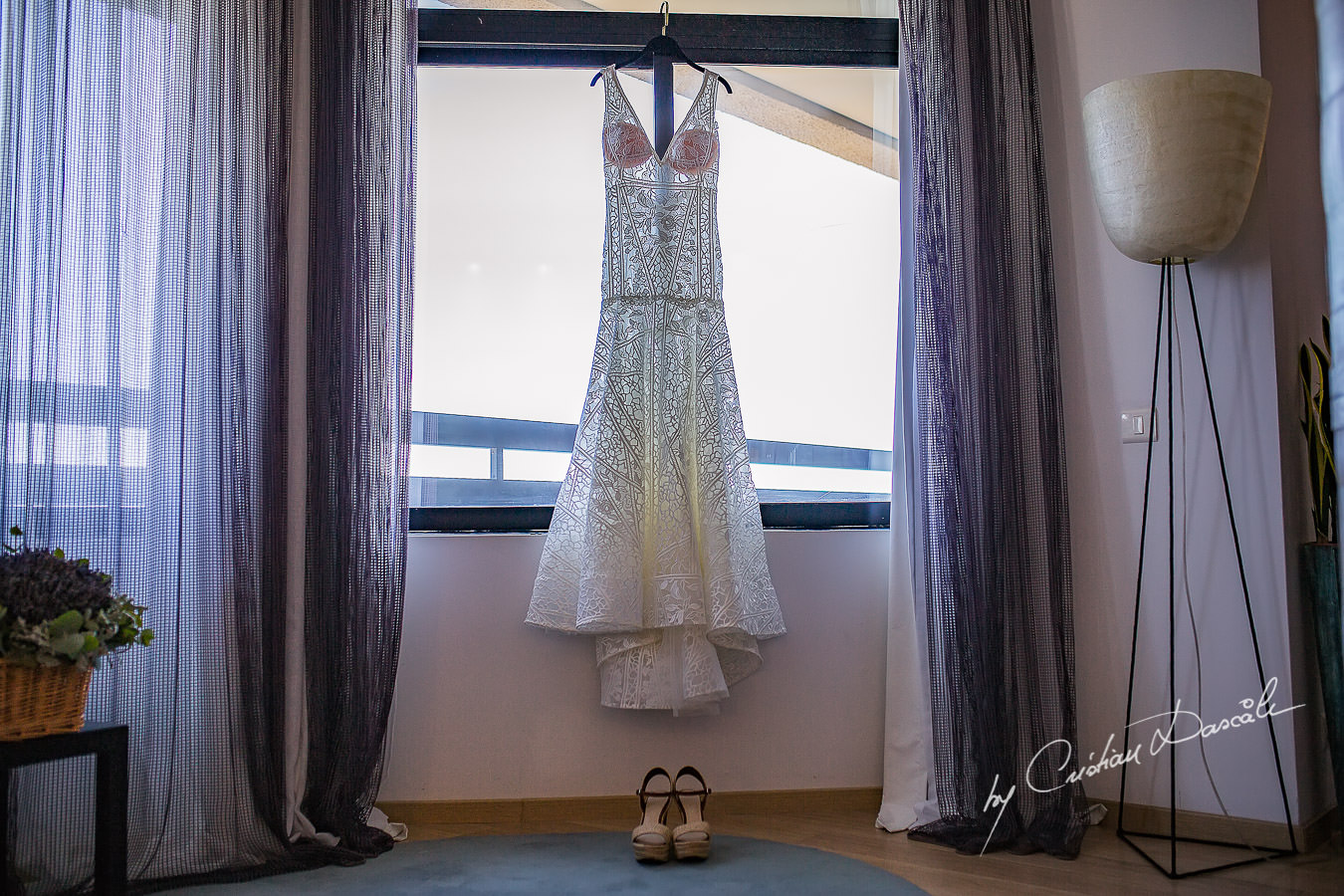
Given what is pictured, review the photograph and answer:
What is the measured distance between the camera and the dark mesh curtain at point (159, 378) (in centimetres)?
204

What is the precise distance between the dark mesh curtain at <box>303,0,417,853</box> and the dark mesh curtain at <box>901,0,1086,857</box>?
1.30 metres

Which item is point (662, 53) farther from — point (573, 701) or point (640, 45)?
point (573, 701)

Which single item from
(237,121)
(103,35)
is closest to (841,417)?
(237,121)

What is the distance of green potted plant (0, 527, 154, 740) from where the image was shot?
176 cm

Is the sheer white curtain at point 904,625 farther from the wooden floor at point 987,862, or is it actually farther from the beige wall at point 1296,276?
the beige wall at point 1296,276

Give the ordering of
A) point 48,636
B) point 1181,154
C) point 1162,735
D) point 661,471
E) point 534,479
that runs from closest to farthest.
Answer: point 48,636, point 1181,154, point 1162,735, point 661,471, point 534,479

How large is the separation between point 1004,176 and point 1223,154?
552 mm

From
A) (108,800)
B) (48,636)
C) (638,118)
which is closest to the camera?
(48,636)

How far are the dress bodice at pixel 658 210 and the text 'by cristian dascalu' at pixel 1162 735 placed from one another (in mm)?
1394

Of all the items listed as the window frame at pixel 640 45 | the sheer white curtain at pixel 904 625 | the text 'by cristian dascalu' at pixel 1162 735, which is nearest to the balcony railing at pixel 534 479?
the window frame at pixel 640 45

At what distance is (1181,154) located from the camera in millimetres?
2213

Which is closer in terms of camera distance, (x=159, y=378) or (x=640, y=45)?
(x=159, y=378)

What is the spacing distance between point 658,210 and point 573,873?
5.25ft

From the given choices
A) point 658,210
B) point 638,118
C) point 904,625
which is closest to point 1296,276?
point 904,625
